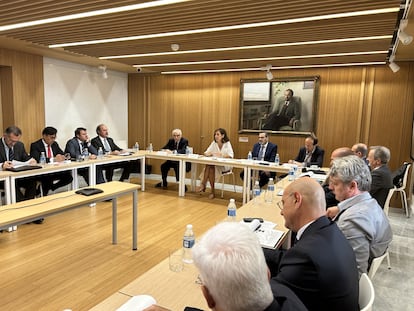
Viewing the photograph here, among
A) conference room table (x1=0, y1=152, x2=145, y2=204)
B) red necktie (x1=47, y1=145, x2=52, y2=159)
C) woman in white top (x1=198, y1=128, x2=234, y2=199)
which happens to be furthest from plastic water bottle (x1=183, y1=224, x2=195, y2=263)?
woman in white top (x1=198, y1=128, x2=234, y2=199)

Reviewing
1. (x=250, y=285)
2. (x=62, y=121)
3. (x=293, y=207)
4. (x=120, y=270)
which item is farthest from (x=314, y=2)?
(x=62, y=121)

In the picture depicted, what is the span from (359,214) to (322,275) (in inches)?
32.2

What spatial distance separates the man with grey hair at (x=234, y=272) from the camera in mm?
831

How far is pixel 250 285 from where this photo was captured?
0.83m

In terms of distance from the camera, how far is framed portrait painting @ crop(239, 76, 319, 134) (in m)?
6.07

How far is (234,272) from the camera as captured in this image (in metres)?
0.83

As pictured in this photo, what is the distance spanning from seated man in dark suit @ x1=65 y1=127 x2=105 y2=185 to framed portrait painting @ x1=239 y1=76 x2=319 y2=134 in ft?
10.0

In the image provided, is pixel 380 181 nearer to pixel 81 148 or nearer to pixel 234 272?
pixel 234 272

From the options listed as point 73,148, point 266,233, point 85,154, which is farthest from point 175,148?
point 266,233

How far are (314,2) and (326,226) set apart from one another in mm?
2076

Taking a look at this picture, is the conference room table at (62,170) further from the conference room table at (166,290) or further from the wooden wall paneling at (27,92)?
the conference room table at (166,290)

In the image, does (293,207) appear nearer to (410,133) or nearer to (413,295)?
(413,295)

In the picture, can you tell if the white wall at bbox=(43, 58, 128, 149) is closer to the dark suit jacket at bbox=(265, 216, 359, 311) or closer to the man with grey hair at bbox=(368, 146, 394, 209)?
the man with grey hair at bbox=(368, 146, 394, 209)

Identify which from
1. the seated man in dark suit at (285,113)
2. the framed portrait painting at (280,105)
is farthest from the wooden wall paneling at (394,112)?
the seated man in dark suit at (285,113)
